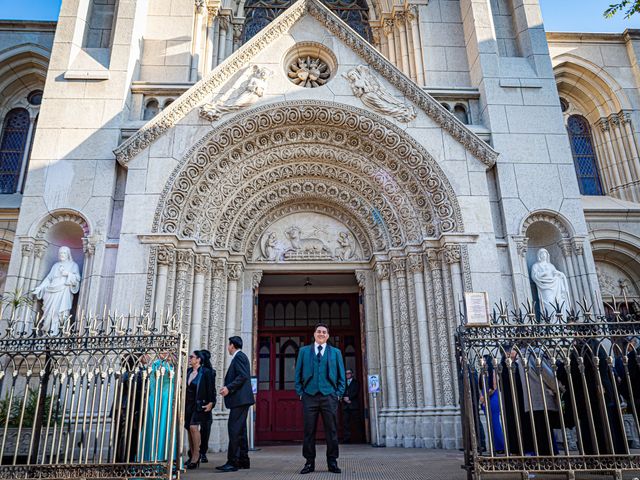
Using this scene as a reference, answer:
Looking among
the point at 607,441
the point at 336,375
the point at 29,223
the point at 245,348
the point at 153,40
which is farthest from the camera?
the point at 153,40

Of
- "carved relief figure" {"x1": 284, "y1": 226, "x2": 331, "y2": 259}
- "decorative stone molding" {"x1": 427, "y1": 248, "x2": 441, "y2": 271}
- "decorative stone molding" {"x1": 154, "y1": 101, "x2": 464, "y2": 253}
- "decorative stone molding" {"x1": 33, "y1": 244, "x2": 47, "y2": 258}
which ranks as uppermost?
"decorative stone molding" {"x1": 154, "y1": 101, "x2": 464, "y2": 253}

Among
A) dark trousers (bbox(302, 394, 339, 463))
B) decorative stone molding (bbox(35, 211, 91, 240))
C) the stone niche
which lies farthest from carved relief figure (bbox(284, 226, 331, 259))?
dark trousers (bbox(302, 394, 339, 463))

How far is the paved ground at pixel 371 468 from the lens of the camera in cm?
582

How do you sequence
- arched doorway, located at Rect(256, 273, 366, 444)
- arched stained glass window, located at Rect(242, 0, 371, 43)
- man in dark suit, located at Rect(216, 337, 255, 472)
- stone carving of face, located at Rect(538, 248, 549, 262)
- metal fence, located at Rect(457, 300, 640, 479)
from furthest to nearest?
1. arched stained glass window, located at Rect(242, 0, 371, 43)
2. arched doorway, located at Rect(256, 273, 366, 444)
3. stone carving of face, located at Rect(538, 248, 549, 262)
4. man in dark suit, located at Rect(216, 337, 255, 472)
5. metal fence, located at Rect(457, 300, 640, 479)

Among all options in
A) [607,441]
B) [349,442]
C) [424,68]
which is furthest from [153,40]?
[607,441]

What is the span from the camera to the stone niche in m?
12.1

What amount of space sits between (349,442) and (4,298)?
8145 mm

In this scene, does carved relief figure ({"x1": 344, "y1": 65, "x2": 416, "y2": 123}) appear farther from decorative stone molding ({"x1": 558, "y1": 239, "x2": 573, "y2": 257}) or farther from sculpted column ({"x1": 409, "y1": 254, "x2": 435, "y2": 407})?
decorative stone molding ({"x1": 558, "y1": 239, "x2": 573, "y2": 257})

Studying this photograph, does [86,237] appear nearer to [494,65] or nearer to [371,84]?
[371,84]

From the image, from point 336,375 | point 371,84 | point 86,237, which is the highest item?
point 371,84

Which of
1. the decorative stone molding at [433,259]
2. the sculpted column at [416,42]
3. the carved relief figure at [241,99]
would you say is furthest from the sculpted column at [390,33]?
the decorative stone molding at [433,259]

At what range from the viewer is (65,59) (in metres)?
11.8

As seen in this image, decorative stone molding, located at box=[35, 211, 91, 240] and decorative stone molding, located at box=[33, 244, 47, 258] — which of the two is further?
decorative stone molding, located at box=[35, 211, 91, 240]

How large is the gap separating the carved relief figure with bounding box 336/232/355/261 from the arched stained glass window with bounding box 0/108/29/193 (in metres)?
9.25
